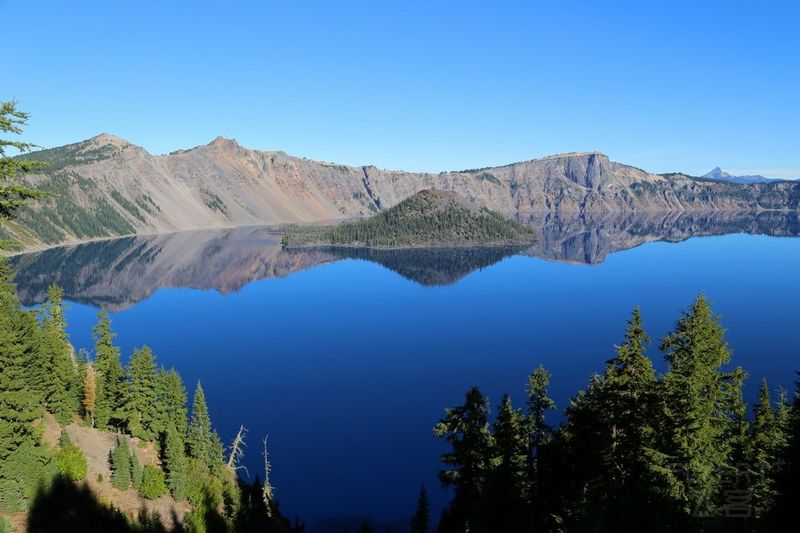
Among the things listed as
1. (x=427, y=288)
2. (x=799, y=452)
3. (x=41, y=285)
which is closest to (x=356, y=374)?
(x=799, y=452)

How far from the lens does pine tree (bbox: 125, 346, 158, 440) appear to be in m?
47.7

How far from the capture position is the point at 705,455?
24891 mm

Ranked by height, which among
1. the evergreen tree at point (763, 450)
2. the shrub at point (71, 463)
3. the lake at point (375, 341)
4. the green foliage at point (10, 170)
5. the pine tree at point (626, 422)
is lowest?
the lake at point (375, 341)

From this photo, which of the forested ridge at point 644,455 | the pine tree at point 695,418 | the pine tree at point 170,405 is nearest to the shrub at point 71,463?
the pine tree at point 170,405

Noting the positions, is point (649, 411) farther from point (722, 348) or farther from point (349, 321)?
point (349, 321)

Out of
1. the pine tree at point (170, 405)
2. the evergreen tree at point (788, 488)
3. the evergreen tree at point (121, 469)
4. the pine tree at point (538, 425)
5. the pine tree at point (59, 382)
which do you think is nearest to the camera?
the evergreen tree at point (788, 488)

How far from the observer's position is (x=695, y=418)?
24469 millimetres

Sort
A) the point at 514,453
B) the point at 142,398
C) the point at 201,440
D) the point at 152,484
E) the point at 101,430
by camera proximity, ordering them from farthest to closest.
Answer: the point at 101,430, the point at 142,398, the point at 201,440, the point at 152,484, the point at 514,453

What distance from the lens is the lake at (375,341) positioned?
5947 centimetres

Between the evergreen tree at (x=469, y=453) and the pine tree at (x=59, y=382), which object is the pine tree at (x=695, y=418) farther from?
the pine tree at (x=59, y=382)

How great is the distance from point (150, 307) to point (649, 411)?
465 feet

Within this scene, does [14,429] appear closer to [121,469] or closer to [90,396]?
[121,469]

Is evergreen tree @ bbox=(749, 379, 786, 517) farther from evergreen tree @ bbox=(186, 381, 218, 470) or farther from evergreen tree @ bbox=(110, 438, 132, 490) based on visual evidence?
evergreen tree @ bbox=(186, 381, 218, 470)

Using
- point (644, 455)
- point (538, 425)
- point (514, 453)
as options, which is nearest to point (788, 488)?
point (644, 455)
